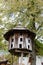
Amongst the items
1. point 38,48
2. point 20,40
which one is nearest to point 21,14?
point 38,48

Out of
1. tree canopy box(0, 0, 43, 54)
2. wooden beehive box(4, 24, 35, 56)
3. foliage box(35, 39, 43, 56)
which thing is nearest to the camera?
wooden beehive box(4, 24, 35, 56)

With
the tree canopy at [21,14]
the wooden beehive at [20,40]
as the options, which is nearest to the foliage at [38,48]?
the tree canopy at [21,14]

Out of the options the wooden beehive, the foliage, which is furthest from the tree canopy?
the wooden beehive

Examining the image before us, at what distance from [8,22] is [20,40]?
216 cm

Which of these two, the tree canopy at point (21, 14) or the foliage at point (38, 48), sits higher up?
the tree canopy at point (21, 14)

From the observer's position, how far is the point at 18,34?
8391 mm

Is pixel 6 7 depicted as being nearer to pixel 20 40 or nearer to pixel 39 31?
pixel 39 31

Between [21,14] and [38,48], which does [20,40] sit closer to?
[21,14]

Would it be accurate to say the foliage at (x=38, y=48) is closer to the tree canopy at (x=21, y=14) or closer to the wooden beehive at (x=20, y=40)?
the tree canopy at (x=21, y=14)

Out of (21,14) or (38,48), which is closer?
(21,14)

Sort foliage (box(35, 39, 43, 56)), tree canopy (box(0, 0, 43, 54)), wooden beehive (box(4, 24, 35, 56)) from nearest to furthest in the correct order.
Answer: wooden beehive (box(4, 24, 35, 56)) → tree canopy (box(0, 0, 43, 54)) → foliage (box(35, 39, 43, 56))

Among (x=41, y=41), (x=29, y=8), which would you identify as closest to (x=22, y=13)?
(x=29, y=8)

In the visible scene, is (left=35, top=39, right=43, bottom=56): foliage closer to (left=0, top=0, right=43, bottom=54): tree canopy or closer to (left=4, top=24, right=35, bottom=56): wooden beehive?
(left=0, top=0, right=43, bottom=54): tree canopy


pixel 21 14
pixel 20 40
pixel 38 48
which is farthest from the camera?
Result: pixel 38 48
